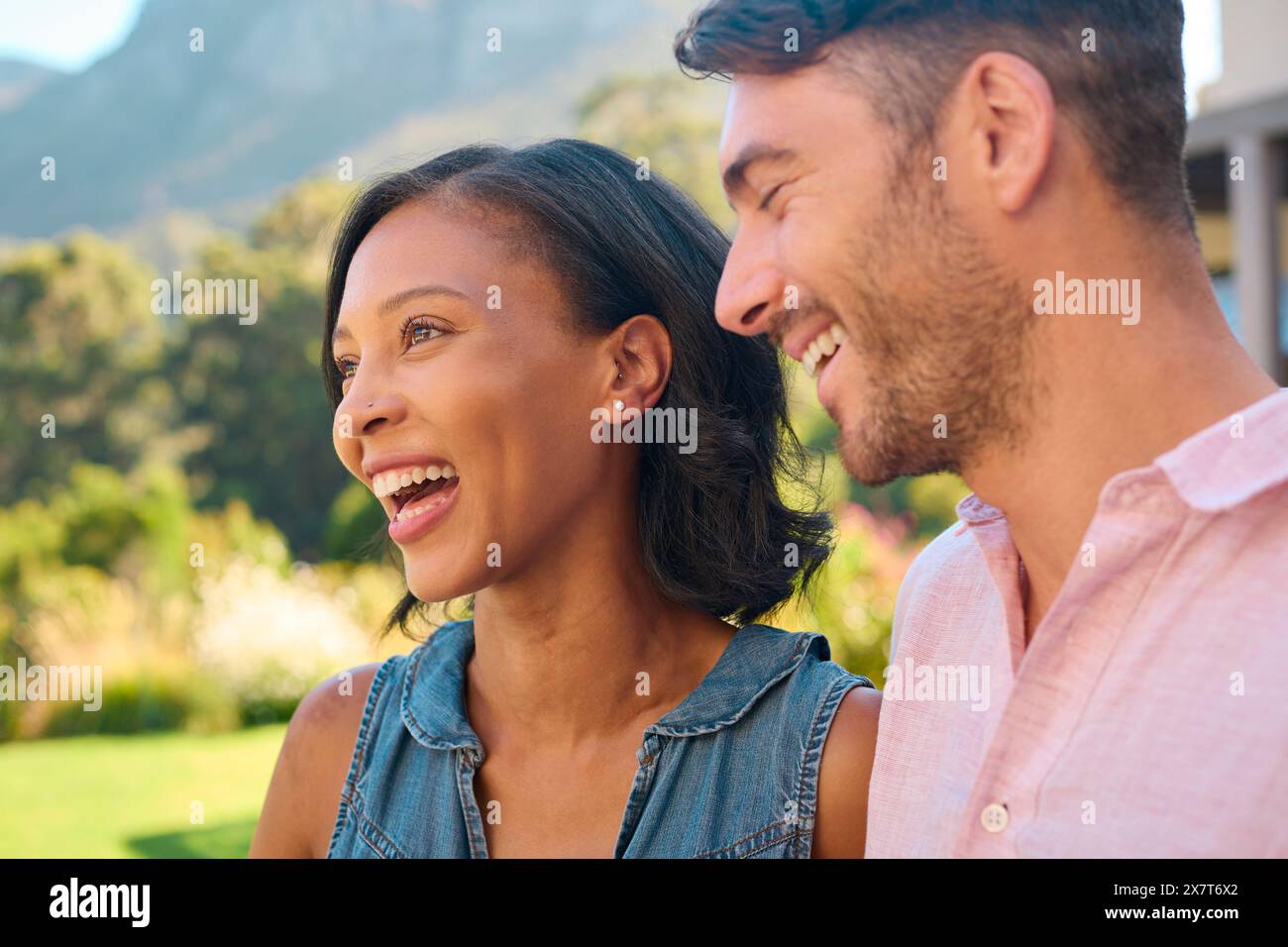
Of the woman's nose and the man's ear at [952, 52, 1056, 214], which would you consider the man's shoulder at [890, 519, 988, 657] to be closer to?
the man's ear at [952, 52, 1056, 214]

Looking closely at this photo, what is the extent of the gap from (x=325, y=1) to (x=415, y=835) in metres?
117

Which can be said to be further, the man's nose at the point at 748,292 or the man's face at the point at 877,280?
the man's nose at the point at 748,292

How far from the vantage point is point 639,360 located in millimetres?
2291

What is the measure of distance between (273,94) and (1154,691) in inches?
4079

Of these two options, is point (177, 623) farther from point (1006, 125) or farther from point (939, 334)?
point (1006, 125)

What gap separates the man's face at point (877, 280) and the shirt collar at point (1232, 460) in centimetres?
23

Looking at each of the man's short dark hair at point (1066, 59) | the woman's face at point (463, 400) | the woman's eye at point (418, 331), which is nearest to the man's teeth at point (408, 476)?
the woman's face at point (463, 400)

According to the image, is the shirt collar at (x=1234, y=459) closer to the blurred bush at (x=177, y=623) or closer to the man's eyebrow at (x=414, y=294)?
the man's eyebrow at (x=414, y=294)

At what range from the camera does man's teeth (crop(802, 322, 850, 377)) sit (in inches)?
70.5

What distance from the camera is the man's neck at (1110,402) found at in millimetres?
1578

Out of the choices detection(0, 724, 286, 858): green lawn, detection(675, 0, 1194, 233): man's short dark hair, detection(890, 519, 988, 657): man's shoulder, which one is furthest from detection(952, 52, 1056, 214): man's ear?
detection(0, 724, 286, 858): green lawn

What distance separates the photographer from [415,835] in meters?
2.16

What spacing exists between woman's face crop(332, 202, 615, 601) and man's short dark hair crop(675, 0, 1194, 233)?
2.22 ft
